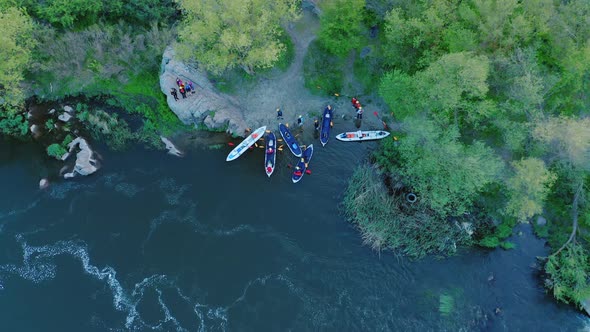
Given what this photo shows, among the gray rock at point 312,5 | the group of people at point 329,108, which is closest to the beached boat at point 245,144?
the group of people at point 329,108

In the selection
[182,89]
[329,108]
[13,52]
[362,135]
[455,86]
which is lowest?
[362,135]

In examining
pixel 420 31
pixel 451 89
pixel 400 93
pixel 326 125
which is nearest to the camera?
pixel 451 89

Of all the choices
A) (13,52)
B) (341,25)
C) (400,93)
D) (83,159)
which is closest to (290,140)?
(400,93)

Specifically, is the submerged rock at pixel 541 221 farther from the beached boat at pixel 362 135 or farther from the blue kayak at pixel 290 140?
the blue kayak at pixel 290 140

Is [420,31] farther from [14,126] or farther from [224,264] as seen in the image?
[14,126]

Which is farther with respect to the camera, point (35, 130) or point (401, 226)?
point (35, 130)

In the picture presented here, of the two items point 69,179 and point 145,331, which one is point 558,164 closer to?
point 145,331
